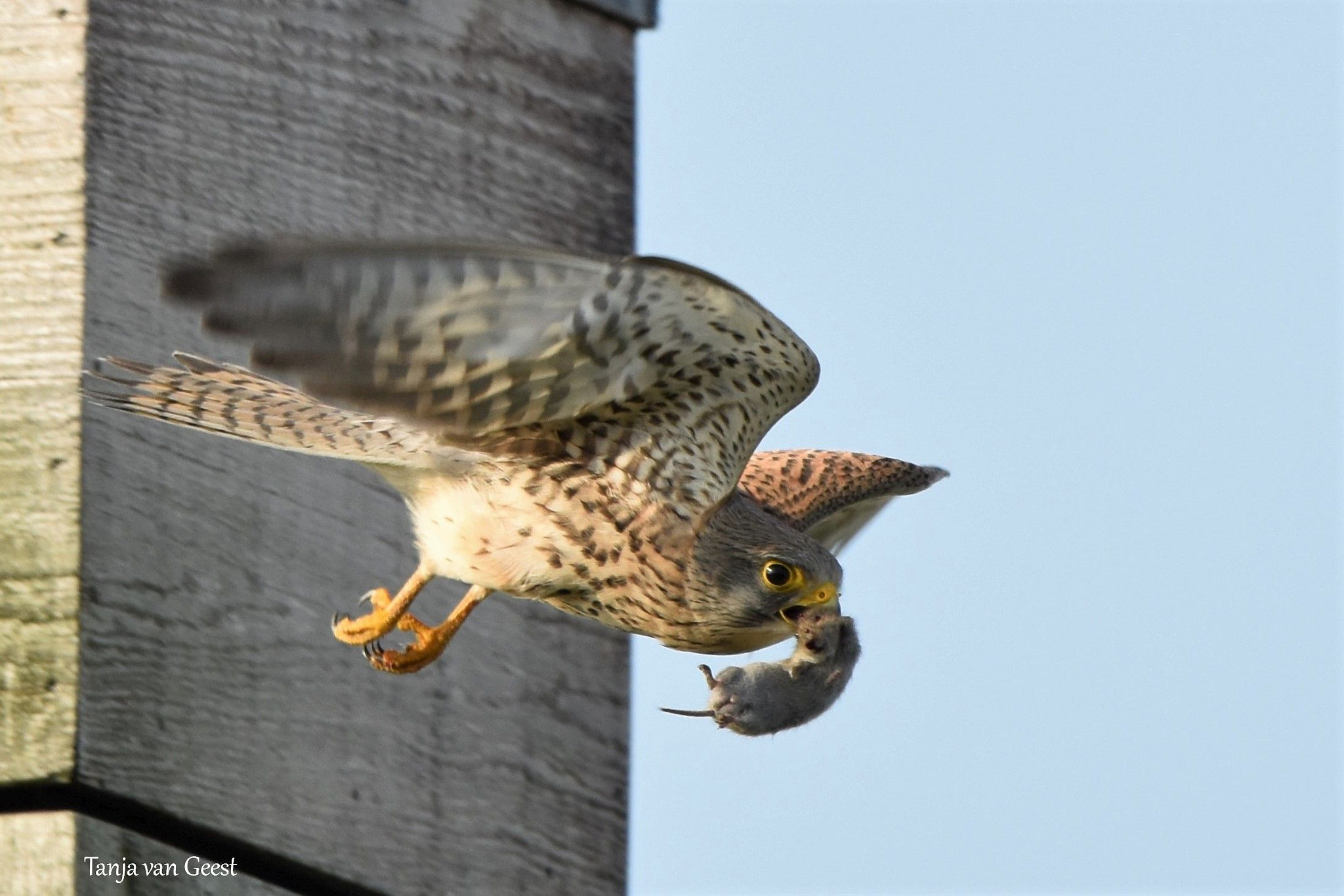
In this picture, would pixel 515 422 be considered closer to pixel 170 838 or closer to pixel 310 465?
pixel 310 465

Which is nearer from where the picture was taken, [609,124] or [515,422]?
[515,422]

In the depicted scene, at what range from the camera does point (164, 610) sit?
354 centimetres

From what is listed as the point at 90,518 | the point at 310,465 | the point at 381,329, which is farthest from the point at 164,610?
the point at 381,329

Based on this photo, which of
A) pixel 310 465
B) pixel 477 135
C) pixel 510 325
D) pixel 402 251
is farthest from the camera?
pixel 477 135

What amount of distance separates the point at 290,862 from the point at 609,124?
1.67 m

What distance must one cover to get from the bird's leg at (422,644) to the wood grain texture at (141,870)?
43 centimetres

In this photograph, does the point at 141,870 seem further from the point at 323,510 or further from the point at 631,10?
the point at 631,10

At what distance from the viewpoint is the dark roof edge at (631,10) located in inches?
175

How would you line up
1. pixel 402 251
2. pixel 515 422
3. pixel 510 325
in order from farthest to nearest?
1. pixel 515 422
2. pixel 510 325
3. pixel 402 251

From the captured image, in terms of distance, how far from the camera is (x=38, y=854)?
332 cm

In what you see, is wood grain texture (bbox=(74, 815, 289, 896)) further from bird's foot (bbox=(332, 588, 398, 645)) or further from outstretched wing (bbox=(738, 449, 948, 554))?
outstretched wing (bbox=(738, 449, 948, 554))

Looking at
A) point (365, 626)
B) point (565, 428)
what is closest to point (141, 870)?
point (365, 626)

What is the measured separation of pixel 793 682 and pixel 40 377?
1.33 metres

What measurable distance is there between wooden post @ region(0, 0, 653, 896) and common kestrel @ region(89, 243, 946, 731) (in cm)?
11
